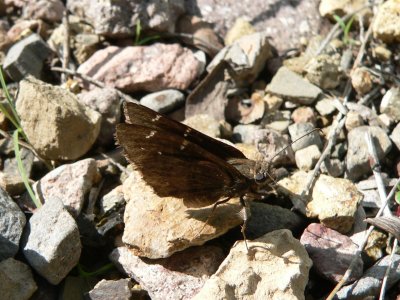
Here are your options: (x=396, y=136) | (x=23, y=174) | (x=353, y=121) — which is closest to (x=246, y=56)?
(x=353, y=121)

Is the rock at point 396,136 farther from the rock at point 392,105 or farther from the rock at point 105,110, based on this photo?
the rock at point 105,110

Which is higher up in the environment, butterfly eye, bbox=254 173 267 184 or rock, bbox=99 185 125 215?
butterfly eye, bbox=254 173 267 184

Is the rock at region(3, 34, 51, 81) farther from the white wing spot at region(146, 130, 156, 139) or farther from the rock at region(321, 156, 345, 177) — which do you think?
the rock at region(321, 156, 345, 177)

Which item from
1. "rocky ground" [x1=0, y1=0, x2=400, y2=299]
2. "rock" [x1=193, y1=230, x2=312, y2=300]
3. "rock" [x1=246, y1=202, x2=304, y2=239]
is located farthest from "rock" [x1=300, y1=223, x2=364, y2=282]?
"rock" [x1=193, y1=230, x2=312, y2=300]

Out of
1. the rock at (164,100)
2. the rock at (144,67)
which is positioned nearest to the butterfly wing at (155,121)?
the rock at (164,100)

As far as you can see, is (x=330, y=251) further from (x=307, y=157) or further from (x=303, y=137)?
(x=303, y=137)

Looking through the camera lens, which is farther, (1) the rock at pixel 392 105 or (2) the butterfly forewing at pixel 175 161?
(1) the rock at pixel 392 105
